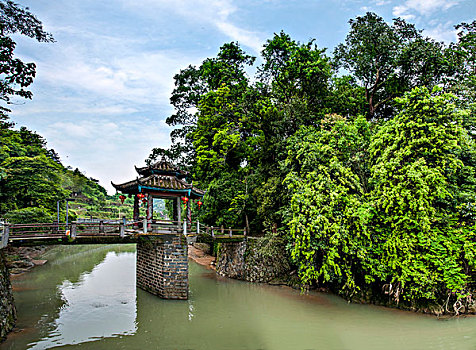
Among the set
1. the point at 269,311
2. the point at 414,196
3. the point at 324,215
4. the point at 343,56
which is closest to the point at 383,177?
the point at 414,196

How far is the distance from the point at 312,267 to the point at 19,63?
11.8 m

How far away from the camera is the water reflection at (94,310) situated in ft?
33.2

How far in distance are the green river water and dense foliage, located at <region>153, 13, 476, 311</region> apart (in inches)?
56.5

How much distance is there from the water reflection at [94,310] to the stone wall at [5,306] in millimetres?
1164

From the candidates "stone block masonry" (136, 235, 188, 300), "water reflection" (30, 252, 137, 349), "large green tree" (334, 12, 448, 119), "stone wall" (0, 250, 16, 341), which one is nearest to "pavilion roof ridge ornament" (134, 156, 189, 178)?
"stone block masonry" (136, 235, 188, 300)

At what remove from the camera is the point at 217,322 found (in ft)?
38.0

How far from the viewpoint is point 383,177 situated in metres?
12.0

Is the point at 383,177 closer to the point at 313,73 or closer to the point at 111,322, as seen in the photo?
the point at 313,73

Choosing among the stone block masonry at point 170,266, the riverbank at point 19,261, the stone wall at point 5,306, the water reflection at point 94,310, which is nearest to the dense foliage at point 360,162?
the stone block masonry at point 170,266

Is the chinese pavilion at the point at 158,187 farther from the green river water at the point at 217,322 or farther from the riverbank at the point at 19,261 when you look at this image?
the riverbank at the point at 19,261

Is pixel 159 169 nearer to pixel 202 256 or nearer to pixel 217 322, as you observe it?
pixel 217 322

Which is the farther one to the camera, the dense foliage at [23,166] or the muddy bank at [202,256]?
the muddy bank at [202,256]

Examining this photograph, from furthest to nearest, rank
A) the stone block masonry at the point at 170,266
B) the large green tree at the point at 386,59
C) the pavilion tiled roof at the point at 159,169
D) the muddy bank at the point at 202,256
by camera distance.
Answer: the muddy bank at the point at 202,256
the large green tree at the point at 386,59
the pavilion tiled roof at the point at 159,169
the stone block masonry at the point at 170,266

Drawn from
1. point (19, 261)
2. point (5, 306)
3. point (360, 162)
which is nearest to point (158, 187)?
point (5, 306)
